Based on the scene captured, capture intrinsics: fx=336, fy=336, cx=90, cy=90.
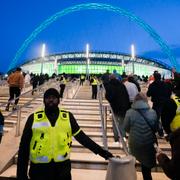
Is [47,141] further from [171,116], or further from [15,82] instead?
[15,82]

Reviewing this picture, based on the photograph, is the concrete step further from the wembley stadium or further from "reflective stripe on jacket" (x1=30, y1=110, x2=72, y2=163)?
the wembley stadium

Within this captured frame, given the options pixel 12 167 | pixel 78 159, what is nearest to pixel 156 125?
pixel 78 159

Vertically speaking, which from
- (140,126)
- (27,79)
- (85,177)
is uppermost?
(27,79)

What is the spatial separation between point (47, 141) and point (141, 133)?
2.24 metres

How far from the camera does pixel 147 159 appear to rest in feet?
16.9

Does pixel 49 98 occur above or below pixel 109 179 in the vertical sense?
above

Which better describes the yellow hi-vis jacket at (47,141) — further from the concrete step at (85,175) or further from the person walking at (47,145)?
the concrete step at (85,175)

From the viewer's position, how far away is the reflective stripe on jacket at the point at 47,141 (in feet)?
11.0

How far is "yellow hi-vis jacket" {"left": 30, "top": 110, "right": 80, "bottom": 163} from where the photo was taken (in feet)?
11.0

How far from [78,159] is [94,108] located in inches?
265

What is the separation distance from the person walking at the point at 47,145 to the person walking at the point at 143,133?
6.47 feet

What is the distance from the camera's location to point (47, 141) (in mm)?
3357

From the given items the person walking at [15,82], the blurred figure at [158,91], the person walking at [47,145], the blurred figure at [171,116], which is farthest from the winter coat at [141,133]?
the person walking at [15,82]

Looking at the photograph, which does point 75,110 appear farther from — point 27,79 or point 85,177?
point 27,79
